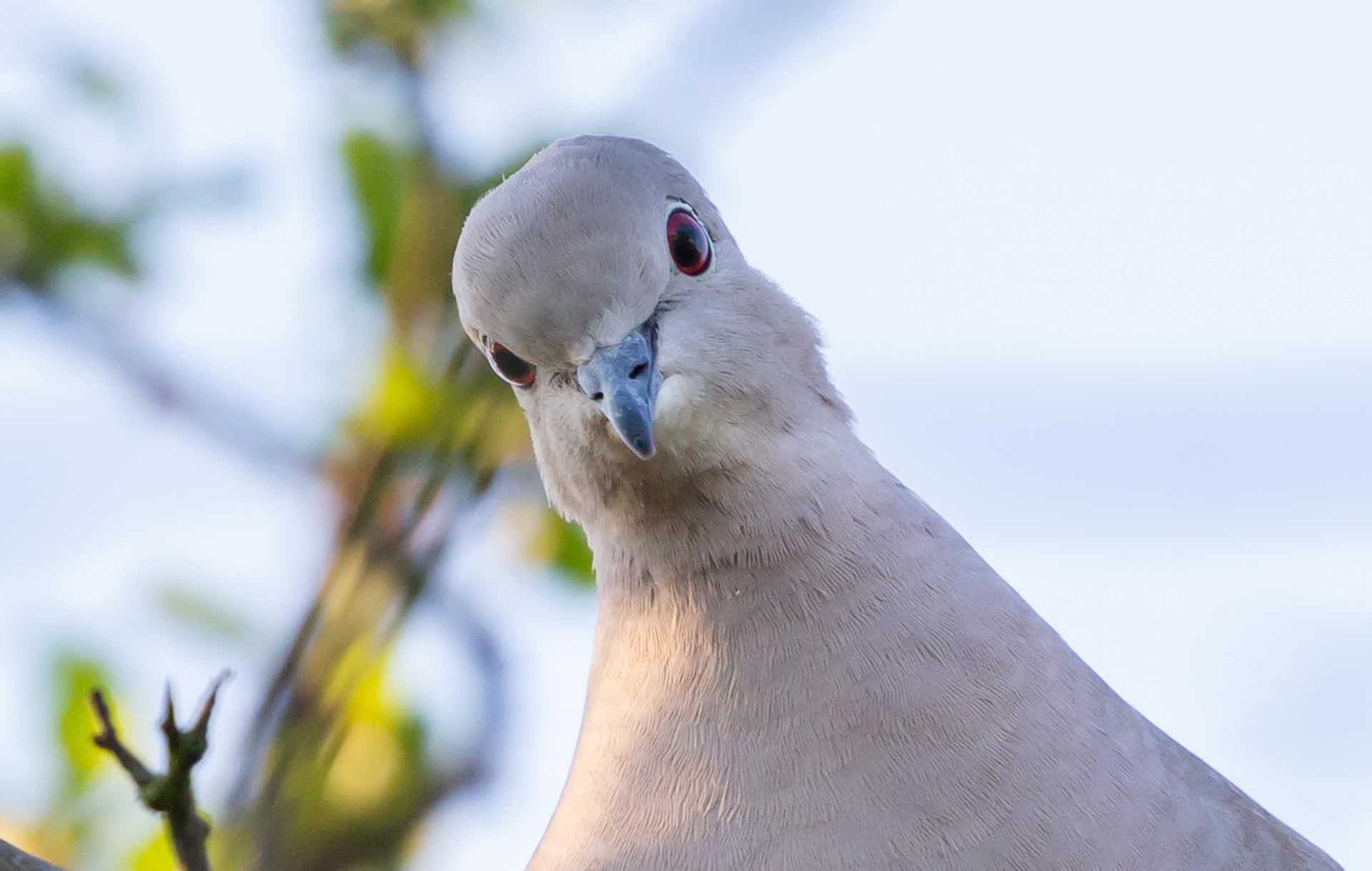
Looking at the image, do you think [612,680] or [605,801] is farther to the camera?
[612,680]

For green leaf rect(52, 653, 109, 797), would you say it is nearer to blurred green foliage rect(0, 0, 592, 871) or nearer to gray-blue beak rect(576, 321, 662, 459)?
blurred green foliage rect(0, 0, 592, 871)

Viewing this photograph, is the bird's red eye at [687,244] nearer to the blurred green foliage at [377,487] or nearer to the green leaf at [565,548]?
the blurred green foliage at [377,487]

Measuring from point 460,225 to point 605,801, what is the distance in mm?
1203

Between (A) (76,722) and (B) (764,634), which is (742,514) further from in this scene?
(A) (76,722)

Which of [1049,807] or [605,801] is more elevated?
[1049,807]

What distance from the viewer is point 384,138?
3.50 metres

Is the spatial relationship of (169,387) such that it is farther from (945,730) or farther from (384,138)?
(945,730)

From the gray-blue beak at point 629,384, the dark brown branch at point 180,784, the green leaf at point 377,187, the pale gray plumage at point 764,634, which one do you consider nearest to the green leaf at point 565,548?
the green leaf at point 377,187

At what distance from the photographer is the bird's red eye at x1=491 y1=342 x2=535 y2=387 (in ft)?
8.95

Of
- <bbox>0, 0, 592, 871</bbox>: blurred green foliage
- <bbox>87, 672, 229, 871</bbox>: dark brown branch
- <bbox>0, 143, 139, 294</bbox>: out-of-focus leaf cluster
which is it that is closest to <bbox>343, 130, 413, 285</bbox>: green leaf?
<bbox>0, 0, 592, 871</bbox>: blurred green foliage

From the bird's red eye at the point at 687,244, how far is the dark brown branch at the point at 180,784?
3.82 ft

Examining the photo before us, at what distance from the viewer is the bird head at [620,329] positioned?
8.44ft

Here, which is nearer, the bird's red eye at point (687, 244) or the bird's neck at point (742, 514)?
the bird's neck at point (742, 514)

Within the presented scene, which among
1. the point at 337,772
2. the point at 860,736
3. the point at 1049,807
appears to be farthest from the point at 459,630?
the point at 1049,807
